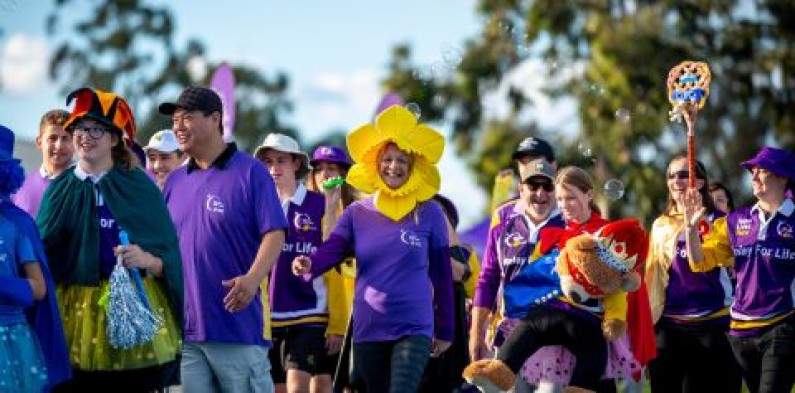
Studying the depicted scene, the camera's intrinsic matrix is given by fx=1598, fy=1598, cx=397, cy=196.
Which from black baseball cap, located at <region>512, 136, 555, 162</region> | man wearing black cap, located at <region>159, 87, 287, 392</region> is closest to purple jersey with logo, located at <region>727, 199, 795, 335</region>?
black baseball cap, located at <region>512, 136, 555, 162</region>

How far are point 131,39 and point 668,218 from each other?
1633 inches

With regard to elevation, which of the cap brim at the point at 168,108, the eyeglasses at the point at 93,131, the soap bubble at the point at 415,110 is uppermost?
the soap bubble at the point at 415,110

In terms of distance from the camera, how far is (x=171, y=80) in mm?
52125

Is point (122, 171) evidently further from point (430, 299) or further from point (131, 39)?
point (131, 39)

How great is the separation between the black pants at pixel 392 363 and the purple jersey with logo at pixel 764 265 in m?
2.60

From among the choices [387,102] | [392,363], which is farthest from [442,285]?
[387,102]

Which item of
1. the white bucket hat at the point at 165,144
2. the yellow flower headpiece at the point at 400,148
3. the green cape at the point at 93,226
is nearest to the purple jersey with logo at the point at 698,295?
the yellow flower headpiece at the point at 400,148

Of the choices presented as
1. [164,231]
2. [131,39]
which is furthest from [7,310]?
[131,39]

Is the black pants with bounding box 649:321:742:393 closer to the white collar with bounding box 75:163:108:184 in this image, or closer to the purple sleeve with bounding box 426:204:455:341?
the purple sleeve with bounding box 426:204:455:341

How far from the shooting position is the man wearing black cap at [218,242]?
8.07 metres

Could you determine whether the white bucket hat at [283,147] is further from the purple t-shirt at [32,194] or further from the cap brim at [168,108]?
the cap brim at [168,108]

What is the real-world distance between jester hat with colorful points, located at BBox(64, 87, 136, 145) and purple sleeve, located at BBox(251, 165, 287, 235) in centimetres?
73

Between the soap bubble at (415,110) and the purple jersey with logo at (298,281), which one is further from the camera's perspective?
the purple jersey with logo at (298,281)

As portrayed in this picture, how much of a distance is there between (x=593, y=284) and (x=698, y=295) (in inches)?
84.7
